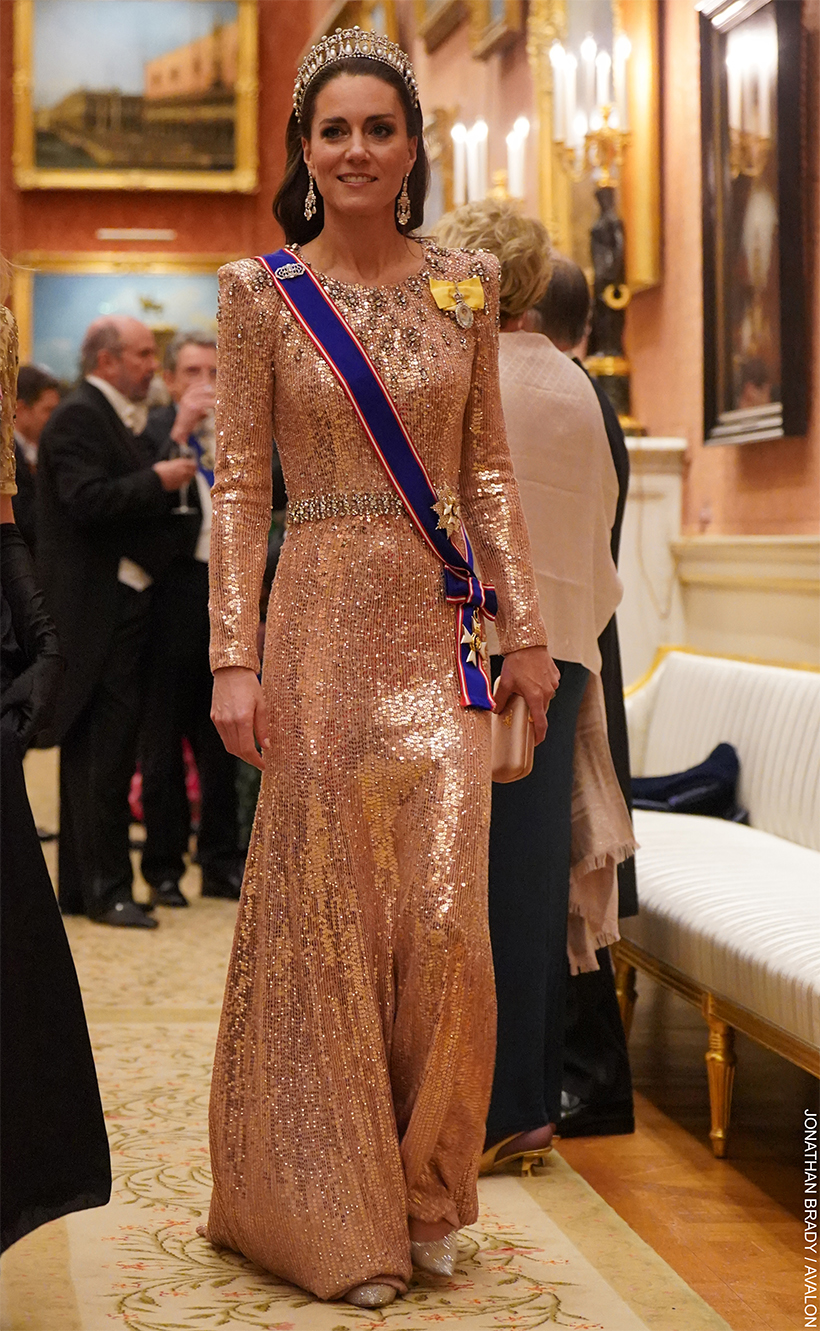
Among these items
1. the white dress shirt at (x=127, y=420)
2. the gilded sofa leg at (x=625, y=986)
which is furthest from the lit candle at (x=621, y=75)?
the gilded sofa leg at (x=625, y=986)

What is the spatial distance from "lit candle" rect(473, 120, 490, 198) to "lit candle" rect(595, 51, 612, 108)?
1.40 metres

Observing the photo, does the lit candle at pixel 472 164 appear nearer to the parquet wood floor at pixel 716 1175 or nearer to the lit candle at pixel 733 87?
the lit candle at pixel 733 87

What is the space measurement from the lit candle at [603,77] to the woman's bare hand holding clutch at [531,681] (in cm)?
410

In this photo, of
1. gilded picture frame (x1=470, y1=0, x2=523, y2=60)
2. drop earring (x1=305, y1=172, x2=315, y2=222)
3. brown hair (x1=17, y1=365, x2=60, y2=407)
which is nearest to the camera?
drop earring (x1=305, y1=172, x2=315, y2=222)

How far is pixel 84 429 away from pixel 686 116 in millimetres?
2440

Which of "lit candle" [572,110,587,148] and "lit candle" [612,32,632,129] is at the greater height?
"lit candle" [612,32,632,129]

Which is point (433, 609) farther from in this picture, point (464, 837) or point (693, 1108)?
point (693, 1108)

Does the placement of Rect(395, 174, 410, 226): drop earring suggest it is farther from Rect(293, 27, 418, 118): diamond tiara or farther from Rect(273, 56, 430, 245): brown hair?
Rect(293, 27, 418, 118): diamond tiara

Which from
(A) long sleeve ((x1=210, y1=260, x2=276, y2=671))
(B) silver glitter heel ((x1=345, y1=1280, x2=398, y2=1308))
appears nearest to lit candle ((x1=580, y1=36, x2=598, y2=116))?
(A) long sleeve ((x1=210, y1=260, x2=276, y2=671))

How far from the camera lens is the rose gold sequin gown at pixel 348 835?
8.66 ft

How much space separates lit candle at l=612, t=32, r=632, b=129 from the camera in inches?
250

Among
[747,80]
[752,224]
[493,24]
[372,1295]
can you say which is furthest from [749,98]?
[372,1295]

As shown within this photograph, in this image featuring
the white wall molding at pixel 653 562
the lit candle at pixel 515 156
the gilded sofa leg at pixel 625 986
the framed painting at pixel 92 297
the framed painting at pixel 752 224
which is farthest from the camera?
the framed painting at pixel 92 297

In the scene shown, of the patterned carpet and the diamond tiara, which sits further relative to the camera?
the diamond tiara
